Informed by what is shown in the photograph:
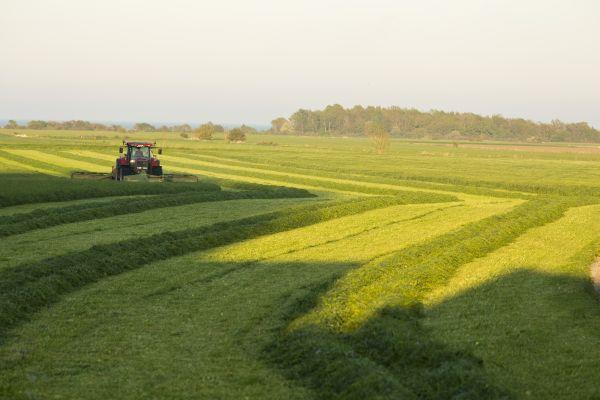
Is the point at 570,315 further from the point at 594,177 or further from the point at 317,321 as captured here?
the point at 594,177

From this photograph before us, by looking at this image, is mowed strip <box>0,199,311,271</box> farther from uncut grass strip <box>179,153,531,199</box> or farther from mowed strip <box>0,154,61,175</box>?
mowed strip <box>0,154,61,175</box>

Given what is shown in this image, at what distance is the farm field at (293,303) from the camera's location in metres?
10.8

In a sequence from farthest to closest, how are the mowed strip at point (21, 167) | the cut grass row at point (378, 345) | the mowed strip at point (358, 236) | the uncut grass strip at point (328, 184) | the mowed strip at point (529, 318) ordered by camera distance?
the mowed strip at point (21, 167), the uncut grass strip at point (328, 184), the mowed strip at point (358, 236), the mowed strip at point (529, 318), the cut grass row at point (378, 345)

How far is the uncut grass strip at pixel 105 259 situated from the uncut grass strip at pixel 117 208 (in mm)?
5330

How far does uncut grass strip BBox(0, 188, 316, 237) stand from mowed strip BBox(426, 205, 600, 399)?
14.3m

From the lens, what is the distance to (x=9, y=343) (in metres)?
12.6

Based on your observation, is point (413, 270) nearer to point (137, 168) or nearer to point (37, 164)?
point (137, 168)

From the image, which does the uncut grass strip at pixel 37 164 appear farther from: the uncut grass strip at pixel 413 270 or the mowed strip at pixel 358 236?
the uncut grass strip at pixel 413 270

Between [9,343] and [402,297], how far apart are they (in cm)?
761

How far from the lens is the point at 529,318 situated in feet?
47.5

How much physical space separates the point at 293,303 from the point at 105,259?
5.96 meters

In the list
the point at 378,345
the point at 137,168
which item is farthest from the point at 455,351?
the point at 137,168

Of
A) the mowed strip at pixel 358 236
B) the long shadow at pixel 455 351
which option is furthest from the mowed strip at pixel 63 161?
the long shadow at pixel 455 351

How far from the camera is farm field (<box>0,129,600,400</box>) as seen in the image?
10812mm
